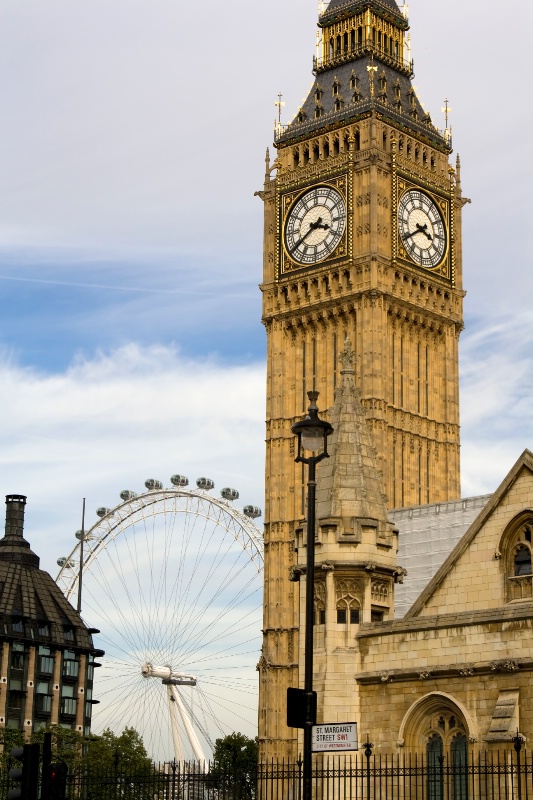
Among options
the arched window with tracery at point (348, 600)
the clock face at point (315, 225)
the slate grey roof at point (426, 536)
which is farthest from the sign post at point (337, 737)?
the clock face at point (315, 225)

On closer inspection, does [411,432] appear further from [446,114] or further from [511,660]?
[511,660]

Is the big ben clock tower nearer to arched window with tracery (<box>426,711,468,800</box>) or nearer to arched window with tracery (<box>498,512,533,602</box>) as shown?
arched window with tracery (<box>498,512,533,602</box>)

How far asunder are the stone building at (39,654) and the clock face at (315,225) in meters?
36.3

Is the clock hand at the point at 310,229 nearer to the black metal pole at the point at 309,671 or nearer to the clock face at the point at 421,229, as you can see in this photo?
the clock face at the point at 421,229

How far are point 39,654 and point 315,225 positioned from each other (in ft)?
132

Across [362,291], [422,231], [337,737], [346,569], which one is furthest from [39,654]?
[337,737]

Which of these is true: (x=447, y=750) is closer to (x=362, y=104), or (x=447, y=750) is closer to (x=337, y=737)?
(x=337, y=737)

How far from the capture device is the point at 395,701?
32.8 metres

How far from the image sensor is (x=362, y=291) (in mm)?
92188

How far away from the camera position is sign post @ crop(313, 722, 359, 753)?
26797 millimetres

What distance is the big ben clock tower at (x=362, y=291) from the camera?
302ft

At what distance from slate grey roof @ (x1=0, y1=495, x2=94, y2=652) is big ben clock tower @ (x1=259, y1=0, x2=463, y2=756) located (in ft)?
91.2

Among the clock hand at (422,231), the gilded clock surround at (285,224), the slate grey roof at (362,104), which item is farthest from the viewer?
the slate grey roof at (362,104)

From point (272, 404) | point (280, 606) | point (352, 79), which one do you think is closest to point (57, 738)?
point (280, 606)
